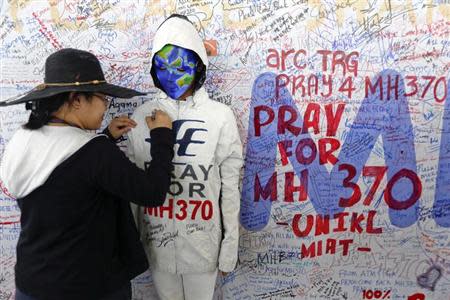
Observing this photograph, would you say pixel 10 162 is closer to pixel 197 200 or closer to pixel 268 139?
pixel 197 200

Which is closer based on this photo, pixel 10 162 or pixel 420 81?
pixel 10 162

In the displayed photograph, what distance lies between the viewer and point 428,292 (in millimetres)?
2426

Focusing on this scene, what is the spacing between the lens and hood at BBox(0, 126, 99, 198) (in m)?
1.39

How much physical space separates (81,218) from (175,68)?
2.71ft

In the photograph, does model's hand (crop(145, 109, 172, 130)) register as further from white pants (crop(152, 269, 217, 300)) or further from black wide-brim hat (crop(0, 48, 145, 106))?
white pants (crop(152, 269, 217, 300))

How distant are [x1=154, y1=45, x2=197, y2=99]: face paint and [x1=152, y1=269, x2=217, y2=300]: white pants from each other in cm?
90

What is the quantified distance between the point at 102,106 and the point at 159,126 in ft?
0.87

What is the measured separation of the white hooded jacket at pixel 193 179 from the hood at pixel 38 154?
1.73 feet

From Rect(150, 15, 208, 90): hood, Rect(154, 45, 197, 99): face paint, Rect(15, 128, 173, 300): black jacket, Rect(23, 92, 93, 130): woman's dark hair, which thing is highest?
Rect(150, 15, 208, 90): hood

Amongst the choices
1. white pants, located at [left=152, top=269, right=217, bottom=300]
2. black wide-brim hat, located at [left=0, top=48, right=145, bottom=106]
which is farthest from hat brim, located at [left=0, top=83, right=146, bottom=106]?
white pants, located at [left=152, top=269, right=217, bottom=300]

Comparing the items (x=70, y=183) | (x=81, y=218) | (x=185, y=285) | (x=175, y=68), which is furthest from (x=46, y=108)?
(x=185, y=285)

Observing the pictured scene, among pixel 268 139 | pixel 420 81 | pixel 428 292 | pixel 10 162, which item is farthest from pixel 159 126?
pixel 428 292

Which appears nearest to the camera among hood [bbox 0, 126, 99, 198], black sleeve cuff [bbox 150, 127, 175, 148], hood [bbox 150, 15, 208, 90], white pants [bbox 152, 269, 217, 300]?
hood [bbox 0, 126, 99, 198]

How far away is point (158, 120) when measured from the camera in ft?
5.81
